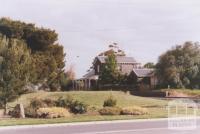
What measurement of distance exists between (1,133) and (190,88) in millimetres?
53633

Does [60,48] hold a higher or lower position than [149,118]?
higher

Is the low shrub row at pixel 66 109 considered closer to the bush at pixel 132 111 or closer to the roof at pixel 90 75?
the bush at pixel 132 111

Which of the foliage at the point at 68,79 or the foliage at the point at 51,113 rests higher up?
the foliage at the point at 68,79

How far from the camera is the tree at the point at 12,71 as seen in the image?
30141 mm

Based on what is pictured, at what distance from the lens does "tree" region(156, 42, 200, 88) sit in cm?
7088

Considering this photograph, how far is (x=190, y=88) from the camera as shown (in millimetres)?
71062

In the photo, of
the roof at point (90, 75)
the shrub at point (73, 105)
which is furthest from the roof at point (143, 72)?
the shrub at point (73, 105)

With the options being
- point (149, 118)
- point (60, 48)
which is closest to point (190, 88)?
point (60, 48)

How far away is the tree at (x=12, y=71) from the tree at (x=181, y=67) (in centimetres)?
4209

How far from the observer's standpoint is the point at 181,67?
71375 mm

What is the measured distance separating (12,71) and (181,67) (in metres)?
45.1

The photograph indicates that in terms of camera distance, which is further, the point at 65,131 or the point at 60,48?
the point at 60,48

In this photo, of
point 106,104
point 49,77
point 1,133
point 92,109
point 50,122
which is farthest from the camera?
point 49,77

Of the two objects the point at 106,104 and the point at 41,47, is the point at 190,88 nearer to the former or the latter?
the point at 41,47
